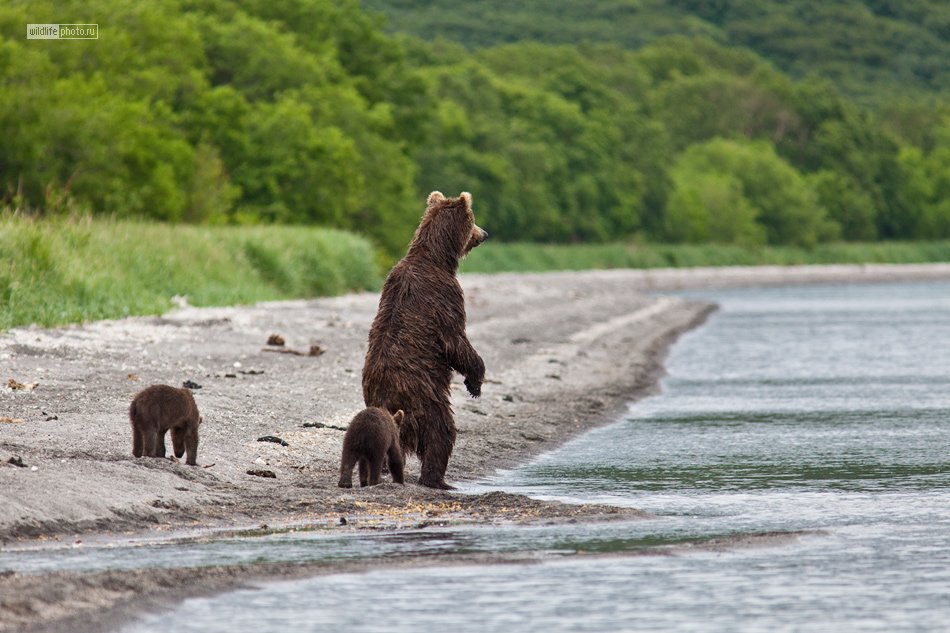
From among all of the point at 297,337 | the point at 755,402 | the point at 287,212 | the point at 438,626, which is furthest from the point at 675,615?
the point at 287,212

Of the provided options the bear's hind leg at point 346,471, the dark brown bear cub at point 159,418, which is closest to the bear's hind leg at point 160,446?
the dark brown bear cub at point 159,418

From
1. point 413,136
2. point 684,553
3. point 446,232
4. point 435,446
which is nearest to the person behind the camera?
point 684,553

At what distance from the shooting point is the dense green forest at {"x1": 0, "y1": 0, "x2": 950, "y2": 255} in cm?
3944

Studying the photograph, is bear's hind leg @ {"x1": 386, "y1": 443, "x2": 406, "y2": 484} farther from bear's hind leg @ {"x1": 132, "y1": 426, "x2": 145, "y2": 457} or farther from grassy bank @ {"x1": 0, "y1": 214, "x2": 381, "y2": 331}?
grassy bank @ {"x1": 0, "y1": 214, "x2": 381, "y2": 331}

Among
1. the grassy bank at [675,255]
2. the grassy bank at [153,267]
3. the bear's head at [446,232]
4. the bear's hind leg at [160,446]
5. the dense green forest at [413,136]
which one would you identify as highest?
the dense green forest at [413,136]

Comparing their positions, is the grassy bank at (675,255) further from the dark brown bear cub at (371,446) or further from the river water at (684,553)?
the dark brown bear cub at (371,446)

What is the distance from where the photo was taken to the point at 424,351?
1132 cm

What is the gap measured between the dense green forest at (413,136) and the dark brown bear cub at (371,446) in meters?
18.7

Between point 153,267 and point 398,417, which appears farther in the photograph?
point 153,267

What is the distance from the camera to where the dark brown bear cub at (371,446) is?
35.4 ft

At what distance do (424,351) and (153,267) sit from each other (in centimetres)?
→ 1798

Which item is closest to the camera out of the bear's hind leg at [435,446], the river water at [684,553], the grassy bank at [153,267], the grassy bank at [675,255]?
the river water at [684,553]

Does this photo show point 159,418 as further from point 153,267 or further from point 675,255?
point 675,255

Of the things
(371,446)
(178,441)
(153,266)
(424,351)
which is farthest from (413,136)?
(371,446)
